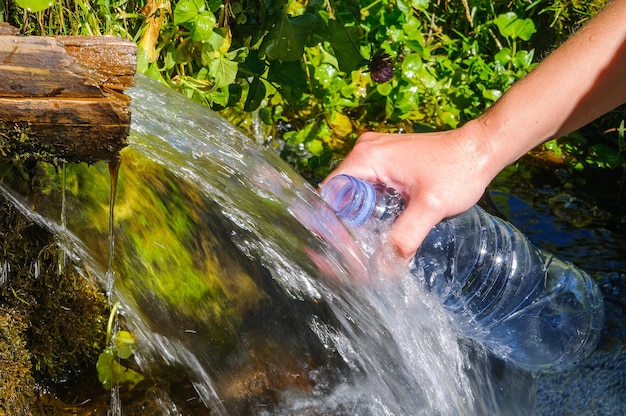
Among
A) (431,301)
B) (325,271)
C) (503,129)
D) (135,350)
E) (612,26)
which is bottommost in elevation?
(135,350)

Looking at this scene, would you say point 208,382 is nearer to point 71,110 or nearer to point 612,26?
point 71,110

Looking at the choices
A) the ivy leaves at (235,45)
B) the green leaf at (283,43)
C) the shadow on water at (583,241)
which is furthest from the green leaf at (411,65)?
the green leaf at (283,43)

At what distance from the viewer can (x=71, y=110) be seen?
61.6 inches

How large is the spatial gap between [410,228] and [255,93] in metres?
1.11

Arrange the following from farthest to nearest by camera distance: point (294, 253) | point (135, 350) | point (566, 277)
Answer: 1. point (566, 277)
2. point (135, 350)
3. point (294, 253)

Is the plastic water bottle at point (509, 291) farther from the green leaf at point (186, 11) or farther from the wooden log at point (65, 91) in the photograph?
the wooden log at point (65, 91)

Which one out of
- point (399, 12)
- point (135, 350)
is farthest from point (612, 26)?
point (399, 12)

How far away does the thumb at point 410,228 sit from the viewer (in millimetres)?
1896

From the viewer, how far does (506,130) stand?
80.7 inches

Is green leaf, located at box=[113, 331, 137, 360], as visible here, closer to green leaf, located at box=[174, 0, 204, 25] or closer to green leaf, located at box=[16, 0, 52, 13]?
green leaf, located at box=[16, 0, 52, 13]

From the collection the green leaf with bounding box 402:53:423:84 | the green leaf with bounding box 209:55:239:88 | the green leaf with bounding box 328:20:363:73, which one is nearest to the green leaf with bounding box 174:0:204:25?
the green leaf with bounding box 209:55:239:88

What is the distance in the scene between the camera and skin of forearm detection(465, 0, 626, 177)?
2008 millimetres

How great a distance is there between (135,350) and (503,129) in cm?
121

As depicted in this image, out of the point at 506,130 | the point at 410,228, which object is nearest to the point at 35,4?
the point at 410,228
